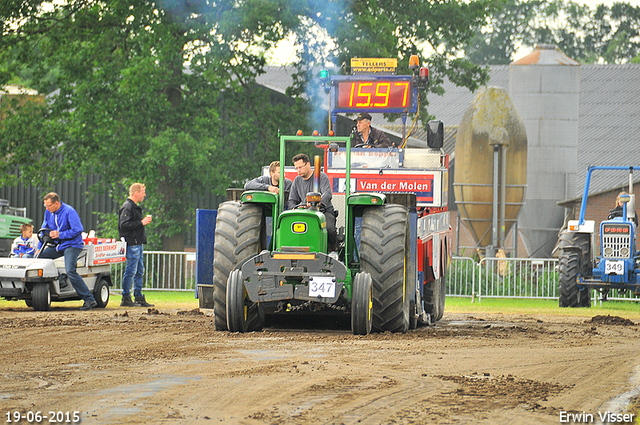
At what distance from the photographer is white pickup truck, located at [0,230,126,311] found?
46.4 ft

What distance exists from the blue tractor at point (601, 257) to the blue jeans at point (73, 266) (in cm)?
825

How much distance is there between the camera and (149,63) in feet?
71.4

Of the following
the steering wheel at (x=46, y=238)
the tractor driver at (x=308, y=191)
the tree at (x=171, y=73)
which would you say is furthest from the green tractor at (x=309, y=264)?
the tree at (x=171, y=73)

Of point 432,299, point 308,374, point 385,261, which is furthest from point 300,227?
point 432,299

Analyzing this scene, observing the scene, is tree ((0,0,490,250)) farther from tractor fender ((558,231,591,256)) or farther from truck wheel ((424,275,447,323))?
truck wheel ((424,275,447,323))

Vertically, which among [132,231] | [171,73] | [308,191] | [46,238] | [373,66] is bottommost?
[46,238]

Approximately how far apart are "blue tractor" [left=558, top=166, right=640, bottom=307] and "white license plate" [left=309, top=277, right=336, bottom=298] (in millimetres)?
8389

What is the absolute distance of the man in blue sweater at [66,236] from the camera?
47.3ft

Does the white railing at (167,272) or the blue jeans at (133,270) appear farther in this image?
the white railing at (167,272)

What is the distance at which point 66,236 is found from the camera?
1449 centimetres

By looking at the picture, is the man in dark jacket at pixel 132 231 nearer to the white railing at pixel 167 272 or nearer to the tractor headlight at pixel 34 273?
the tractor headlight at pixel 34 273

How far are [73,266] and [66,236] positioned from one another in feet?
1.50

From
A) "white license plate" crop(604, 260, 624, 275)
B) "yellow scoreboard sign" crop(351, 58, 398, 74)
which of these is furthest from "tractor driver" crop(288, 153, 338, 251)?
"white license plate" crop(604, 260, 624, 275)

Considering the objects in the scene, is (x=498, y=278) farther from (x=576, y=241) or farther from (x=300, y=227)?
(x=300, y=227)
